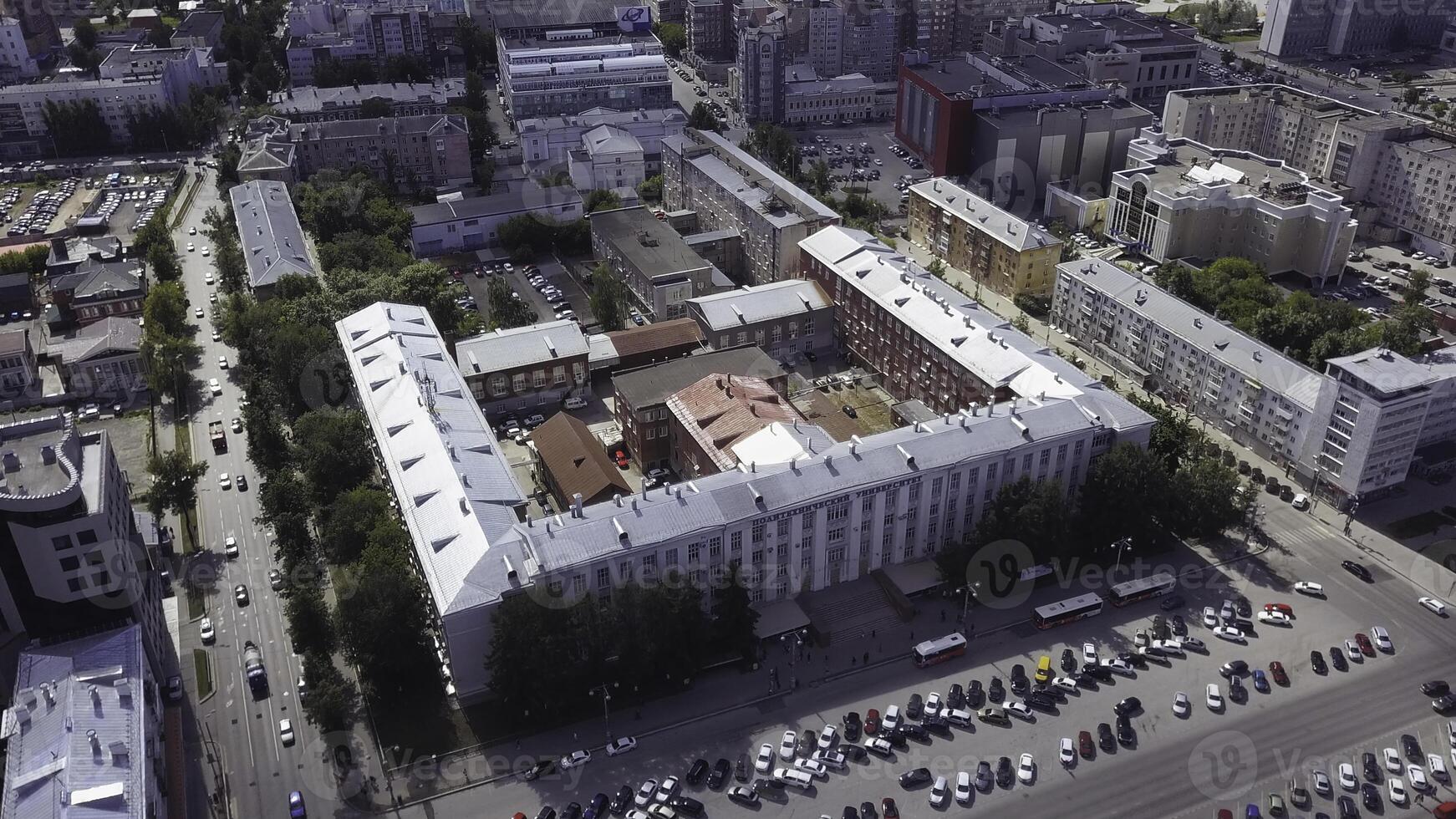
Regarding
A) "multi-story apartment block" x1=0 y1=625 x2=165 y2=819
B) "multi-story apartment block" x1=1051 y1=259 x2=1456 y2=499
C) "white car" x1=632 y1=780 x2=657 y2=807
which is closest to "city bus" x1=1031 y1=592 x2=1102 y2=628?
"multi-story apartment block" x1=1051 y1=259 x2=1456 y2=499


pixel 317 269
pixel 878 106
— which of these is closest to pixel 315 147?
pixel 317 269

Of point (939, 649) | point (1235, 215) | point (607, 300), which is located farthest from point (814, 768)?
point (1235, 215)

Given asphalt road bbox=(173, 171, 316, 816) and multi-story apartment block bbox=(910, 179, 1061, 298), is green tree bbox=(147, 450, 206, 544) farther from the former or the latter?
multi-story apartment block bbox=(910, 179, 1061, 298)

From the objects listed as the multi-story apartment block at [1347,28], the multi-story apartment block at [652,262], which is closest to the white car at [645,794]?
the multi-story apartment block at [652,262]

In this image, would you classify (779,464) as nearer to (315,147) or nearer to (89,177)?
(315,147)

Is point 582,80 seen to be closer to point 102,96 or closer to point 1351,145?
point 102,96
